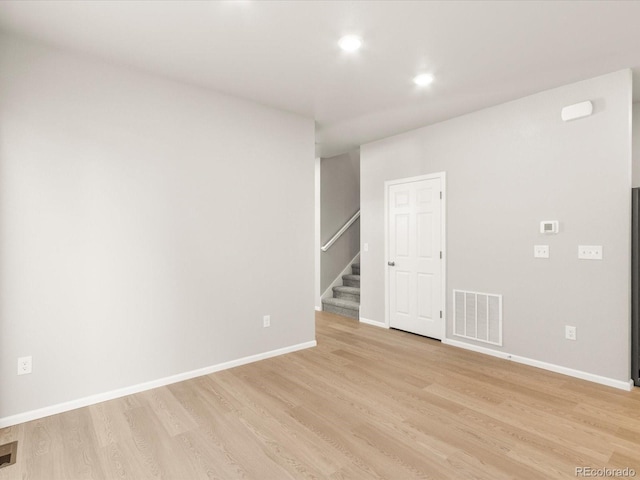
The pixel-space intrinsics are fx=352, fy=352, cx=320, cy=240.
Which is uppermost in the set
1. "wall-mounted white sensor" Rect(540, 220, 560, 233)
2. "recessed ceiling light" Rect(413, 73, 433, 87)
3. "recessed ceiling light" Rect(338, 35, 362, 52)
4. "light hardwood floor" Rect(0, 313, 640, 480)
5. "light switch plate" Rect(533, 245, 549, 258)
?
"recessed ceiling light" Rect(338, 35, 362, 52)

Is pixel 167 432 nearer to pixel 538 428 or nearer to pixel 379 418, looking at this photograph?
pixel 379 418

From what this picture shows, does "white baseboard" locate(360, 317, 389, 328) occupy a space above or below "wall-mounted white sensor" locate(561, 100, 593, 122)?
below

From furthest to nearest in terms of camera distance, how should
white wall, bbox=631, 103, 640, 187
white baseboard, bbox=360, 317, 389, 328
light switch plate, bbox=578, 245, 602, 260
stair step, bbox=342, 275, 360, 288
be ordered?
stair step, bbox=342, 275, 360, 288 → white baseboard, bbox=360, 317, 389, 328 → white wall, bbox=631, 103, 640, 187 → light switch plate, bbox=578, 245, 602, 260

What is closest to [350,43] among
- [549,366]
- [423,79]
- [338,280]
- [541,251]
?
[423,79]

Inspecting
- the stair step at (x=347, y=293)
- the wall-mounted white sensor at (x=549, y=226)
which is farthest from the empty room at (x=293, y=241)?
the stair step at (x=347, y=293)

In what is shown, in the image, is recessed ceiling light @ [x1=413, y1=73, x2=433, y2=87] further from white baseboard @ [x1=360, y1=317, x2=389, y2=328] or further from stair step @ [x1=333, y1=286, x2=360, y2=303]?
stair step @ [x1=333, y1=286, x2=360, y2=303]

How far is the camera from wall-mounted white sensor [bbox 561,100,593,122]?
313 centimetres

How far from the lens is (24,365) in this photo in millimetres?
2506

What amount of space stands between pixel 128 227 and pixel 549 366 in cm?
408

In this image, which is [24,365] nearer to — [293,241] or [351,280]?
[293,241]

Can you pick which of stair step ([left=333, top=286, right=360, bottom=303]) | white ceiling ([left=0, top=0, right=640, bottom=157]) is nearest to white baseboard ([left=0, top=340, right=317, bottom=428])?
stair step ([left=333, top=286, right=360, bottom=303])

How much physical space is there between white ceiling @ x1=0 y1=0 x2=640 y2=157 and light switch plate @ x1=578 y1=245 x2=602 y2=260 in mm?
1516

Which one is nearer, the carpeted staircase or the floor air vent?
the floor air vent

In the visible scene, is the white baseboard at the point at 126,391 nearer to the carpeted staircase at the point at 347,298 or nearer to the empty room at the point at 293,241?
the empty room at the point at 293,241
